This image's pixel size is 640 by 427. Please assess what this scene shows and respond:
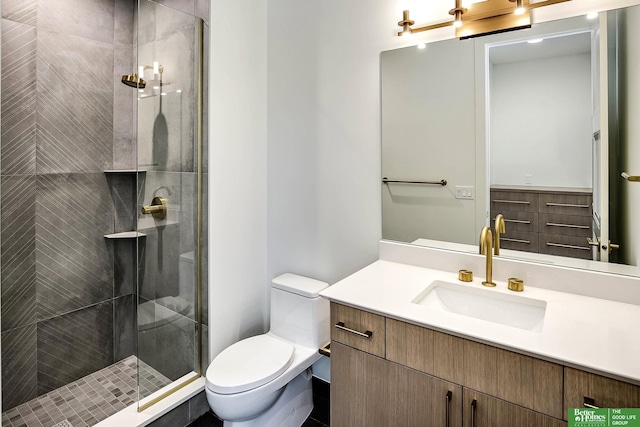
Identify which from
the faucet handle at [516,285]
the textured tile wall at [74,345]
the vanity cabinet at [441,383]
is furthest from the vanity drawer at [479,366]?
the textured tile wall at [74,345]

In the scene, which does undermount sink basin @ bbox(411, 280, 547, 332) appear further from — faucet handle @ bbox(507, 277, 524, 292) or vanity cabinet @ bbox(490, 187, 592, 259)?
vanity cabinet @ bbox(490, 187, 592, 259)

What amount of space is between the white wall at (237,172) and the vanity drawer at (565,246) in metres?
1.58

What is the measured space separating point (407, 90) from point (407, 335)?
119 cm

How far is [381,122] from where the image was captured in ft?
5.99

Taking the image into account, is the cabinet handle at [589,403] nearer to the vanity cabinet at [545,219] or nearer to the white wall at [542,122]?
the vanity cabinet at [545,219]

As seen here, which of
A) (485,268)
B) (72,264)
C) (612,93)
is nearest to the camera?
(612,93)

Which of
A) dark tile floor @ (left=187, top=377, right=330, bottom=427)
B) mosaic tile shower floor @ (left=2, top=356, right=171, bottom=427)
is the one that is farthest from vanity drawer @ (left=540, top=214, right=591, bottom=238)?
mosaic tile shower floor @ (left=2, top=356, right=171, bottom=427)

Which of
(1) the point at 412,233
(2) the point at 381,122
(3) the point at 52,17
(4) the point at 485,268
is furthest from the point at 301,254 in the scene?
(3) the point at 52,17

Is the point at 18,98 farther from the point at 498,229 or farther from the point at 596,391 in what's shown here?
the point at 596,391

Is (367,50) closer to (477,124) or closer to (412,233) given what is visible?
(477,124)

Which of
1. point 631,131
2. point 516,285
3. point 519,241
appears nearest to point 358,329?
point 516,285

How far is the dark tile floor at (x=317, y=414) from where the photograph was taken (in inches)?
75.2

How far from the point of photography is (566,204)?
4.60 feet

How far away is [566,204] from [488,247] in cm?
35
